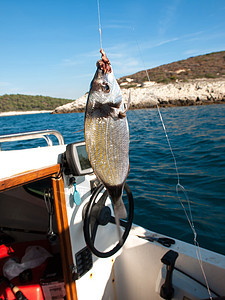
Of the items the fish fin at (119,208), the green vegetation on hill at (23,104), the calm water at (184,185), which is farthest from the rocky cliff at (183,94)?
the green vegetation on hill at (23,104)

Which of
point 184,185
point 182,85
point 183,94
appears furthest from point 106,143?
point 182,85

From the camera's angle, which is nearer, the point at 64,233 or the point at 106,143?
the point at 106,143

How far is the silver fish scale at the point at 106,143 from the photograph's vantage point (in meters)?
1.05

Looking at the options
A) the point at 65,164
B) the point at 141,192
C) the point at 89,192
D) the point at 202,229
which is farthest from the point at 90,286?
the point at 141,192

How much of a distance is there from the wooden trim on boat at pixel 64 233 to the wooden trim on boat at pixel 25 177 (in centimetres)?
14

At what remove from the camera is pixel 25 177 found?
167 centimetres

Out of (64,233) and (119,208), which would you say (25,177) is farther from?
(119,208)

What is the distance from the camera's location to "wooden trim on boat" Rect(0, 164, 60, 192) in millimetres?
1574

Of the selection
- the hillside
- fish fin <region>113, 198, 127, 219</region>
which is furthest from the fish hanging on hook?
the hillside

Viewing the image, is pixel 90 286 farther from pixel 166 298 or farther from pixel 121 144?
pixel 121 144

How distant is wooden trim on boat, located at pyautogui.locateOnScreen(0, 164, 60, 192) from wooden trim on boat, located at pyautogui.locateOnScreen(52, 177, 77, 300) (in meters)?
0.14

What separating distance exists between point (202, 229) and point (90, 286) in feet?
8.39

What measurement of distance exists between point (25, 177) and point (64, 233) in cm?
72

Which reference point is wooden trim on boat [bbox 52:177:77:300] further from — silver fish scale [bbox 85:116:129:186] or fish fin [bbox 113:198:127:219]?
silver fish scale [bbox 85:116:129:186]
